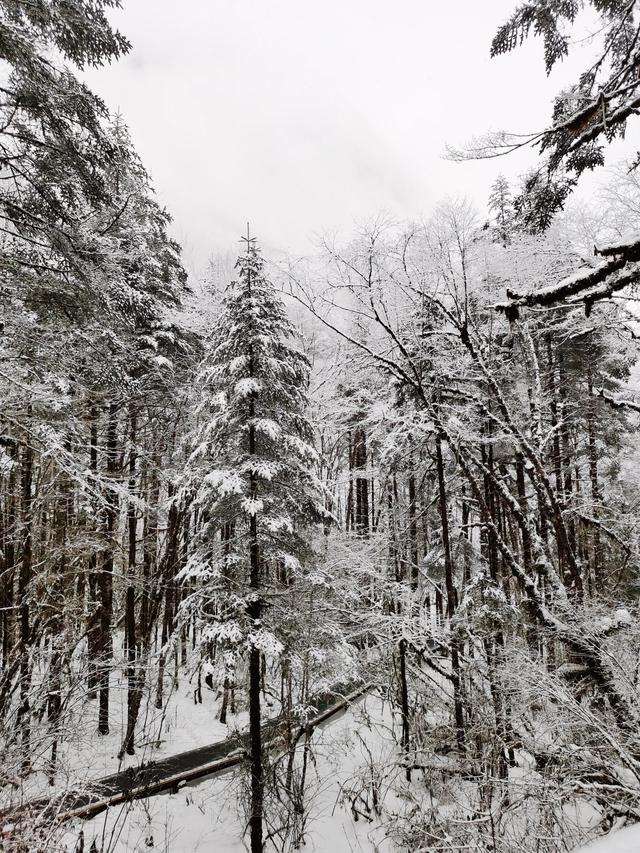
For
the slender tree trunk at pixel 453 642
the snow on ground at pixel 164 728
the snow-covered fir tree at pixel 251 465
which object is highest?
the snow-covered fir tree at pixel 251 465

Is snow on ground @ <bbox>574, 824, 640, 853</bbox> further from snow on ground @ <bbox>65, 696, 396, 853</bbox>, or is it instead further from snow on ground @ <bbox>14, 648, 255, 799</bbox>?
snow on ground @ <bbox>14, 648, 255, 799</bbox>

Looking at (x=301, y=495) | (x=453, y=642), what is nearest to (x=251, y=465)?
(x=301, y=495)

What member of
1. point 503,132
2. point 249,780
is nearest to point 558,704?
point 249,780

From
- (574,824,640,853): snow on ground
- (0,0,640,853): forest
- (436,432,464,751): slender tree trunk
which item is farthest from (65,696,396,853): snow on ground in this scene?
(574,824,640,853): snow on ground

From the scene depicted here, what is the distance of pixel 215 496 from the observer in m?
9.55

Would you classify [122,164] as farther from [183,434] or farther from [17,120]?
[183,434]

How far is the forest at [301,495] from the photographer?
5395 millimetres

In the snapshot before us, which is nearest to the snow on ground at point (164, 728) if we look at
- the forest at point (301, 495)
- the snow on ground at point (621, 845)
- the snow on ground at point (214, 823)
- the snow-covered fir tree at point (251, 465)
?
the forest at point (301, 495)

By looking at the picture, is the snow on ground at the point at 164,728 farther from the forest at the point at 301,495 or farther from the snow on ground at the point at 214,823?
the snow on ground at the point at 214,823

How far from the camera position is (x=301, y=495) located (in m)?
10.0

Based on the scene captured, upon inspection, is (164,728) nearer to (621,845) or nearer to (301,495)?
(301,495)

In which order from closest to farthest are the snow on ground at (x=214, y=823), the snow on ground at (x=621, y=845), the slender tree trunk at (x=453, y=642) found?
the snow on ground at (x=621, y=845) → the snow on ground at (x=214, y=823) → the slender tree trunk at (x=453, y=642)

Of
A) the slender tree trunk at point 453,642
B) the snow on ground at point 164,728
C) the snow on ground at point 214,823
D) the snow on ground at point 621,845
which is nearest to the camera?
the snow on ground at point 621,845

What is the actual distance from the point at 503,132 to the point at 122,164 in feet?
A: 17.0
